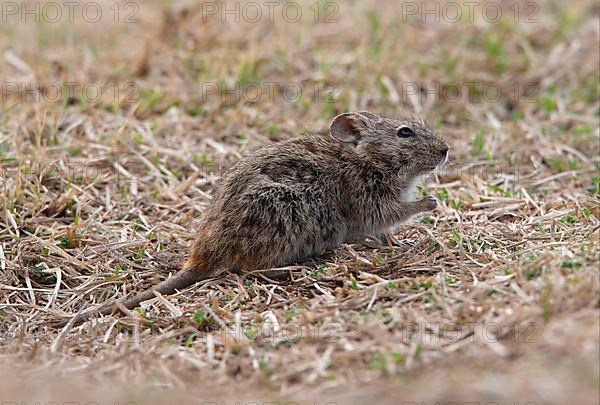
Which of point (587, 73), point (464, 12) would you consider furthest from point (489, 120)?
point (464, 12)

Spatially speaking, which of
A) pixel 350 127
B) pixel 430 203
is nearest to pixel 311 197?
pixel 350 127

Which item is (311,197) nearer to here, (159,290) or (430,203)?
(430,203)

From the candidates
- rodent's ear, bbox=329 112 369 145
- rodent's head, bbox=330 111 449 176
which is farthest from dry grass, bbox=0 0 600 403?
rodent's ear, bbox=329 112 369 145

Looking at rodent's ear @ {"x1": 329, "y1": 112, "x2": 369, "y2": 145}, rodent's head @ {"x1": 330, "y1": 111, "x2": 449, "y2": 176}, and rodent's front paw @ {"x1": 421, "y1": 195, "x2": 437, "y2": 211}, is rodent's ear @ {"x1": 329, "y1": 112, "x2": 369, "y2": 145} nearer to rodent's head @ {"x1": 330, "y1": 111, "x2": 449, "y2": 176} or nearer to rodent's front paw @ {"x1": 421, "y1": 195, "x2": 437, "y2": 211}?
rodent's head @ {"x1": 330, "y1": 111, "x2": 449, "y2": 176}

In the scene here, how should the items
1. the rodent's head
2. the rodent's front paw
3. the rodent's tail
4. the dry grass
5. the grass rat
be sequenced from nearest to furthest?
the dry grass < the rodent's tail < the grass rat < the rodent's front paw < the rodent's head

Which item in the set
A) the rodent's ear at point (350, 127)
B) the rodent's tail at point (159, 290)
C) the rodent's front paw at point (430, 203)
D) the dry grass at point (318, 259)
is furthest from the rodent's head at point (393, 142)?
the rodent's tail at point (159, 290)

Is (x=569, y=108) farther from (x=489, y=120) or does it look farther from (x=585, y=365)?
(x=585, y=365)

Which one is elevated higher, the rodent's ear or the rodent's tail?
the rodent's ear
